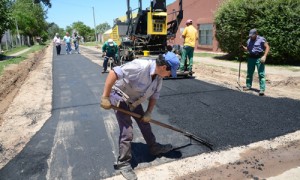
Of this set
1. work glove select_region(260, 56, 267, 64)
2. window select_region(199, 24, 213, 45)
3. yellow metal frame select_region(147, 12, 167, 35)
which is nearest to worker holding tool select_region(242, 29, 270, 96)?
work glove select_region(260, 56, 267, 64)

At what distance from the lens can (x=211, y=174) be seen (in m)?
3.39

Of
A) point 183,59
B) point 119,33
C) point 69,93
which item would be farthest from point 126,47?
point 69,93

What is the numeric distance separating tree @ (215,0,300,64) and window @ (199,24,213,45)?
266 inches

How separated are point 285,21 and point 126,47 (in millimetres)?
6567

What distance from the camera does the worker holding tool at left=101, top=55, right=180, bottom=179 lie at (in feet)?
10.4

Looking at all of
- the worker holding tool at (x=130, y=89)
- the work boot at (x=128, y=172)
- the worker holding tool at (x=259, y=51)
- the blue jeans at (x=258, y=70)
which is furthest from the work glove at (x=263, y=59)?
the work boot at (x=128, y=172)

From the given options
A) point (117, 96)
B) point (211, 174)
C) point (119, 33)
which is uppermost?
point (119, 33)

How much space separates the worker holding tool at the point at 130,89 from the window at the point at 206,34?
18310 mm

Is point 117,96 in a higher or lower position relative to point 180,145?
higher

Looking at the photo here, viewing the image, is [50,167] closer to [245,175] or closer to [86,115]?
[86,115]

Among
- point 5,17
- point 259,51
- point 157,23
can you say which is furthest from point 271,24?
point 5,17

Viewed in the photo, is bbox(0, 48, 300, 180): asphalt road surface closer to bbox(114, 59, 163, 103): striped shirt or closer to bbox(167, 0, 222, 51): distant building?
bbox(114, 59, 163, 103): striped shirt

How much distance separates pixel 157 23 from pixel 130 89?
26.7 ft

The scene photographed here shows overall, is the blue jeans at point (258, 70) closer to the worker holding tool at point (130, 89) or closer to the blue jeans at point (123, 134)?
the worker holding tool at point (130, 89)
